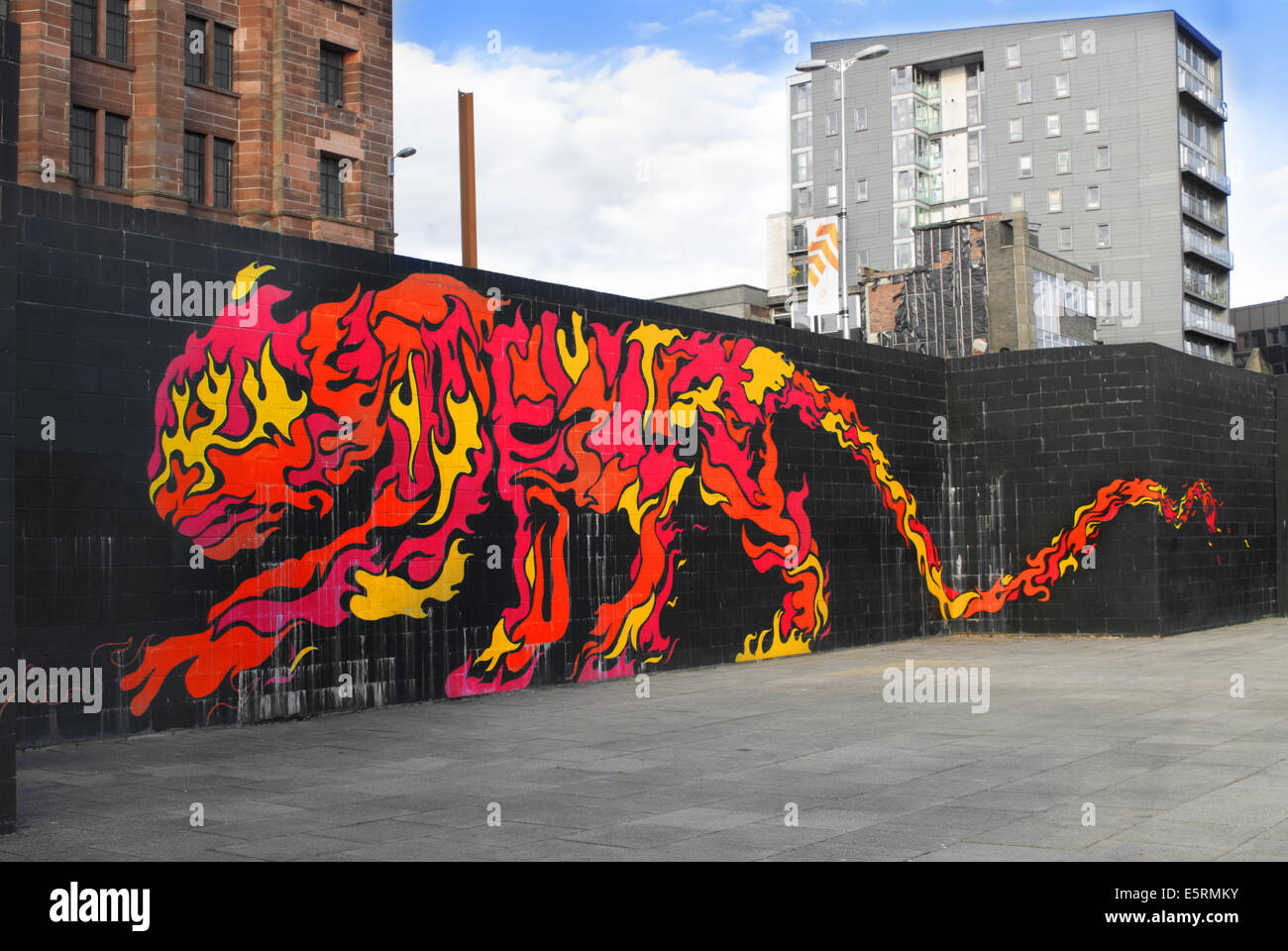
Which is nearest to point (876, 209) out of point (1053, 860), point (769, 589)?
point (769, 589)

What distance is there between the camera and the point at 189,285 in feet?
36.6

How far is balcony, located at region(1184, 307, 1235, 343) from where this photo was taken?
72125mm

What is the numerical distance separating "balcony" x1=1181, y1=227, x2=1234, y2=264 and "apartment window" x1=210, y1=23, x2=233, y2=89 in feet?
176

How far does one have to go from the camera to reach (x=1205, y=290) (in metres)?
74.5

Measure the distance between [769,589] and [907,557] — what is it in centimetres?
376

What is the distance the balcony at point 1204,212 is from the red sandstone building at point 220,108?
49856 mm

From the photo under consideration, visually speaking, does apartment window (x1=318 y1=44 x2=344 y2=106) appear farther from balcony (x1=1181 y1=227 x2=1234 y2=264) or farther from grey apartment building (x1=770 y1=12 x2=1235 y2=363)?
balcony (x1=1181 y1=227 x2=1234 y2=264)

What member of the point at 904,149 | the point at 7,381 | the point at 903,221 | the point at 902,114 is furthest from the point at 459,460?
the point at 902,114

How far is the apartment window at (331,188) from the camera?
1494 inches

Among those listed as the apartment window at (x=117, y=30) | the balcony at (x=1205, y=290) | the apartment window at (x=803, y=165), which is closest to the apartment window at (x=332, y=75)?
the apartment window at (x=117, y=30)

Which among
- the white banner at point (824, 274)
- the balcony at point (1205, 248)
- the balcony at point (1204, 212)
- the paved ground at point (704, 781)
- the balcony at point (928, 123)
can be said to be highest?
the balcony at point (928, 123)

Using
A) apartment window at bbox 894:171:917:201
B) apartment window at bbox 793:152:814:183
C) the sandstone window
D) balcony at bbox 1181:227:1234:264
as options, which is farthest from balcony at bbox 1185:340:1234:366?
the sandstone window

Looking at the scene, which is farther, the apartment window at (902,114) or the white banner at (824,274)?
the apartment window at (902,114)

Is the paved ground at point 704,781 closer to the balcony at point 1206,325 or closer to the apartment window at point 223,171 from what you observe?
the apartment window at point 223,171
